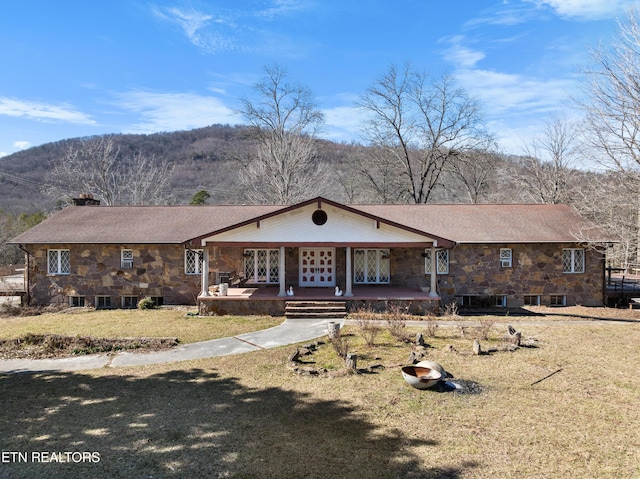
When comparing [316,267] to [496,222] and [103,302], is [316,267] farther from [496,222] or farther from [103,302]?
[103,302]

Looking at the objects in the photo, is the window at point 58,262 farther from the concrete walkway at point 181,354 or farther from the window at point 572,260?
the window at point 572,260

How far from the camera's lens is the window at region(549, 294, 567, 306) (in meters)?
18.5

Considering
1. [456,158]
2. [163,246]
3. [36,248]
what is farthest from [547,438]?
[456,158]

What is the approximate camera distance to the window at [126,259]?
18.6 metres

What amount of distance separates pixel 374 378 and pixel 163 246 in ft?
42.3

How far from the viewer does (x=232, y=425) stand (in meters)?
6.53

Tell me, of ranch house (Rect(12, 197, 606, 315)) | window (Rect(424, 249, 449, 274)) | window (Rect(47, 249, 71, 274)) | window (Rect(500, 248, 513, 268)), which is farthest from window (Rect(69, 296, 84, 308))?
window (Rect(500, 248, 513, 268))

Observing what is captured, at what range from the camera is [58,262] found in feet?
61.4

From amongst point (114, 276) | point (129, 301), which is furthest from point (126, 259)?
point (129, 301)

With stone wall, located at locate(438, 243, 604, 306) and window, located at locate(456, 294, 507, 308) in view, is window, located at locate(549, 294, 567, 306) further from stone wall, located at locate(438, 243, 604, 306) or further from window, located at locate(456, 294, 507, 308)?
window, located at locate(456, 294, 507, 308)

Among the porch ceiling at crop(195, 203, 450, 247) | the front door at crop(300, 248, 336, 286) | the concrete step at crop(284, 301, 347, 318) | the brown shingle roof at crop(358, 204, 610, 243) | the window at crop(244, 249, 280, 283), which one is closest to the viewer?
the concrete step at crop(284, 301, 347, 318)

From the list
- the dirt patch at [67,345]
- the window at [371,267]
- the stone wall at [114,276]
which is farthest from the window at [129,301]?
the window at [371,267]

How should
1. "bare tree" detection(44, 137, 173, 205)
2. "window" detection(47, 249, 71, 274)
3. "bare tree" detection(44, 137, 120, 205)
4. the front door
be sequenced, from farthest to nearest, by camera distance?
"bare tree" detection(44, 137, 173, 205) → "bare tree" detection(44, 137, 120, 205) → the front door → "window" detection(47, 249, 71, 274)

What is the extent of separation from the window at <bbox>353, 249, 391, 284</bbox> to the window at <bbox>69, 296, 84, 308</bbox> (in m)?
12.3
